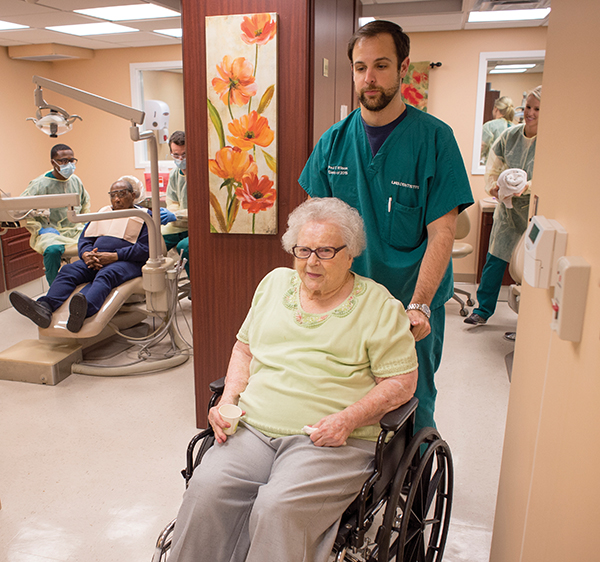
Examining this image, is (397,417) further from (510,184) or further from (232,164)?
(510,184)

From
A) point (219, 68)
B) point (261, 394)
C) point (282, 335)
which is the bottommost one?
point (261, 394)

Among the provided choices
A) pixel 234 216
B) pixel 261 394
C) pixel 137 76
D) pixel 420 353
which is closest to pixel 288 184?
pixel 234 216

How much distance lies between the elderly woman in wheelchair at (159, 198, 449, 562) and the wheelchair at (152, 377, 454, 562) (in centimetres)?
3

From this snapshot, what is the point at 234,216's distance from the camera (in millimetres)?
2439

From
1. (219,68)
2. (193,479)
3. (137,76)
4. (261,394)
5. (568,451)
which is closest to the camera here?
(568,451)

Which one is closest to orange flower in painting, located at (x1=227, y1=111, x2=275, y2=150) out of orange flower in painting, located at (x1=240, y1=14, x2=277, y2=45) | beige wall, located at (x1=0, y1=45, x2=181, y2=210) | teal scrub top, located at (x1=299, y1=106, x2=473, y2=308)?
orange flower in painting, located at (x1=240, y1=14, x2=277, y2=45)

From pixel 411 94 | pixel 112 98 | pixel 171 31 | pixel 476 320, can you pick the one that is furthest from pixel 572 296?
pixel 112 98

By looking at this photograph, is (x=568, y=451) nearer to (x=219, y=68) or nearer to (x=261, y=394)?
(x=261, y=394)

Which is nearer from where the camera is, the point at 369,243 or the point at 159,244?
the point at 369,243

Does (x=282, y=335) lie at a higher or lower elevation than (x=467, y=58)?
lower

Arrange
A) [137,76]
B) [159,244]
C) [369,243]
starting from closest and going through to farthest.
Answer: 1. [369,243]
2. [159,244]
3. [137,76]

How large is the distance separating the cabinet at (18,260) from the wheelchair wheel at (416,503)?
4.13 metres

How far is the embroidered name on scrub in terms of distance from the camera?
6.26ft

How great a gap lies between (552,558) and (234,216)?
69.6 inches
